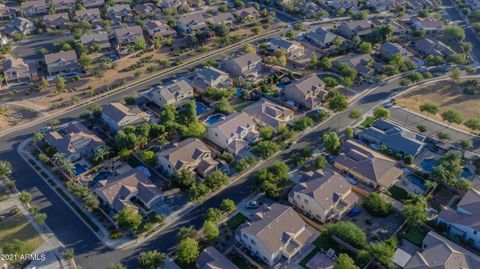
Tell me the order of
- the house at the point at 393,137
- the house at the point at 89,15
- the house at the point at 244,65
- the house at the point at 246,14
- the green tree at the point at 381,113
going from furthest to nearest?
the house at the point at 246,14
the house at the point at 89,15
the house at the point at 244,65
the green tree at the point at 381,113
the house at the point at 393,137

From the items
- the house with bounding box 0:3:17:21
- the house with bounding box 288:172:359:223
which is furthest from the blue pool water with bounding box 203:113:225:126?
→ the house with bounding box 0:3:17:21

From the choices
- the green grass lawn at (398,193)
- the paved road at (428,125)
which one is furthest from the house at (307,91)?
the green grass lawn at (398,193)

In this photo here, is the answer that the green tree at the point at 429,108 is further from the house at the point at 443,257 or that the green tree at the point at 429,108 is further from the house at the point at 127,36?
the house at the point at 127,36

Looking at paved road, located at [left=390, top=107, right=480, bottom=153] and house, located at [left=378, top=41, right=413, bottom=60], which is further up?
house, located at [left=378, top=41, right=413, bottom=60]

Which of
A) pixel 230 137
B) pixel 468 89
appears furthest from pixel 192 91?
pixel 468 89

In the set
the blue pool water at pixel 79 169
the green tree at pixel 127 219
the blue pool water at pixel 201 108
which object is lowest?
the blue pool water at pixel 79 169

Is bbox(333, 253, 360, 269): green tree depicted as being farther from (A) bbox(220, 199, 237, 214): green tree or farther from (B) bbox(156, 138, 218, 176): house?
(B) bbox(156, 138, 218, 176): house

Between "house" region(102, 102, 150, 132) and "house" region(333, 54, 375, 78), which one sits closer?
"house" region(102, 102, 150, 132)
